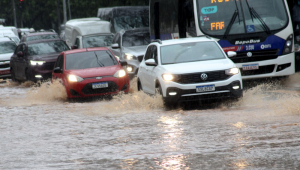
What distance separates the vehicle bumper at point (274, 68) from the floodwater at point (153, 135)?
42.3 inches

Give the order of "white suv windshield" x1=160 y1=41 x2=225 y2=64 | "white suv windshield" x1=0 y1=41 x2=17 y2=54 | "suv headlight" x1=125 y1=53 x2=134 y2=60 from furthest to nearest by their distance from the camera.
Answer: "white suv windshield" x1=0 y1=41 x2=17 y2=54 → "suv headlight" x1=125 y1=53 x2=134 y2=60 → "white suv windshield" x1=160 y1=41 x2=225 y2=64

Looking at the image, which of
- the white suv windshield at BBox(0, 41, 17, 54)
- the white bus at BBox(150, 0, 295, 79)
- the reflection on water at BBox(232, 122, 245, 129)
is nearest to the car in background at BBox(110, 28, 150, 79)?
the white bus at BBox(150, 0, 295, 79)

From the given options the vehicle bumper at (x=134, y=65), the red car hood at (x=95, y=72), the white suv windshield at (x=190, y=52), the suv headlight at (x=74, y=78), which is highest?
the white suv windshield at (x=190, y=52)

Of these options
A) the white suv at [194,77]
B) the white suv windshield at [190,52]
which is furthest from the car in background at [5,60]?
the white suv at [194,77]

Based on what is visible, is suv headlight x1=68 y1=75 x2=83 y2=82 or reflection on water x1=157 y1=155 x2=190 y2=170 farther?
suv headlight x1=68 y1=75 x2=83 y2=82

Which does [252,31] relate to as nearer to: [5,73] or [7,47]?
[5,73]

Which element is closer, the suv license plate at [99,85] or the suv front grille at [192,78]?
the suv front grille at [192,78]

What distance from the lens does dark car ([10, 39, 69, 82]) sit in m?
21.8

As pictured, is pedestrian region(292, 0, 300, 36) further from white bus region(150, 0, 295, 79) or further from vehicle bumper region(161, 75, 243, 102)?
vehicle bumper region(161, 75, 243, 102)

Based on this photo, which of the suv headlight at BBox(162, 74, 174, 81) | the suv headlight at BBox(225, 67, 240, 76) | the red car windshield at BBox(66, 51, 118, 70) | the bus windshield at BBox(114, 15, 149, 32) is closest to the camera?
the suv headlight at BBox(162, 74, 174, 81)

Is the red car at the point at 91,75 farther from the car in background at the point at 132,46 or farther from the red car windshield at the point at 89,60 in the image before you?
the car in background at the point at 132,46

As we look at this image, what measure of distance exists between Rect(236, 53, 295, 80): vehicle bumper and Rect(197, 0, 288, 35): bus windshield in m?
0.87

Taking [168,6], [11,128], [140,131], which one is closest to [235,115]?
[140,131]

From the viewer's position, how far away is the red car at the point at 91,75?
1589 centimetres
